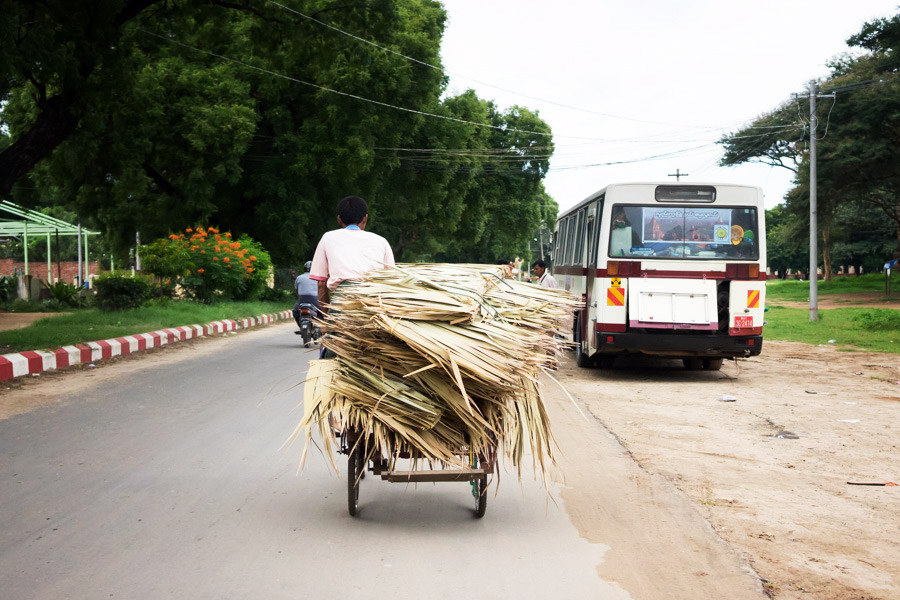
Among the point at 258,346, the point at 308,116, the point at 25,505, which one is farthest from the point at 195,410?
the point at 308,116

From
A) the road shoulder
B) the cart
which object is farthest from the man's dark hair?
the road shoulder

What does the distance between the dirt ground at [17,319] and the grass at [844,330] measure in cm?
1676

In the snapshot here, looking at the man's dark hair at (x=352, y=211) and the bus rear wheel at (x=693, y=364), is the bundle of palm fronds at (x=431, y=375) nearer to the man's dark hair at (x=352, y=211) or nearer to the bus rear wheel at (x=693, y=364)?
the man's dark hair at (x=352, y=211)

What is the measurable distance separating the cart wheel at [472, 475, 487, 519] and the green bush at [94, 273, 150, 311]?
17.0 m

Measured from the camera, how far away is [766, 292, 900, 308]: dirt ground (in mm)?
36438

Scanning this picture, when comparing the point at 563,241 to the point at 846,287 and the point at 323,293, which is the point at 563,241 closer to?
the point at 323,293

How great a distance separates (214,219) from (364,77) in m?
8.50

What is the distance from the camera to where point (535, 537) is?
454 cm

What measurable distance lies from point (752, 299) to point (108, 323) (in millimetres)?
12432

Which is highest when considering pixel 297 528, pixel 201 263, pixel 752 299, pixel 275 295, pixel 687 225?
pixel 687 225

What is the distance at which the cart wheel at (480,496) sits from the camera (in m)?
4.79

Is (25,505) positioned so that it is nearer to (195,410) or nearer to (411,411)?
(411,411)

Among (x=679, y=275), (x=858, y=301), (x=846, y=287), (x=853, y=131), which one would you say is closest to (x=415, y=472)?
(x=679, y=275)

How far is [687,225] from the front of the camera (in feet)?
39.7
